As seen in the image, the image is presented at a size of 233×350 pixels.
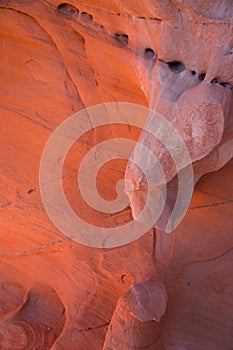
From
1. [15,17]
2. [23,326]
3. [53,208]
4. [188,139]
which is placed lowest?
[23,326]

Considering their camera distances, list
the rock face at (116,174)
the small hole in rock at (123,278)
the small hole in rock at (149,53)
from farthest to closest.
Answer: the small hole in rock at (123,278) → the small hole in rock at (149,53) → the rock face at (116,174)

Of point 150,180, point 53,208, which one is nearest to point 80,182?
point 53,208

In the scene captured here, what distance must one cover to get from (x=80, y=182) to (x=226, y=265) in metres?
0.70

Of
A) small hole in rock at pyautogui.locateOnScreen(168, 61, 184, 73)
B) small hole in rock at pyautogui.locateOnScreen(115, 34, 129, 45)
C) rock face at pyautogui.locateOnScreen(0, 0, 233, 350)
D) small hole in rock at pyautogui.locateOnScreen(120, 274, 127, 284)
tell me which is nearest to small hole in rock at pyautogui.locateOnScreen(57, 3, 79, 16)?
rock face at pyautogui.locateOnScreen(0, 0, 233, 350)

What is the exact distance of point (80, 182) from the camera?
2025 millimetres

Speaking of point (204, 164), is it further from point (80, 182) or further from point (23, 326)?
point (23, 326)

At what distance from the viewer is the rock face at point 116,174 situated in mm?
1386

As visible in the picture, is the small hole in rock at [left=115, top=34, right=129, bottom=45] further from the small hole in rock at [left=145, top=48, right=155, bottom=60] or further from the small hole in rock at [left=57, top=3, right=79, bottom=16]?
the small hole in rock at [left=57, top=3, right=79, bottom=16]

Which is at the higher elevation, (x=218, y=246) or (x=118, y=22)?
(x=118, y=22)

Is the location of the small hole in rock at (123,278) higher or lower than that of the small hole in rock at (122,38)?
lower

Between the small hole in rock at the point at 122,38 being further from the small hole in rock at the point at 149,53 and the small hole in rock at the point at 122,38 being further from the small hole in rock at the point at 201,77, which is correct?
the small hole in rock at the point at 201,77

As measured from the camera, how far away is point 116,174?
197cm

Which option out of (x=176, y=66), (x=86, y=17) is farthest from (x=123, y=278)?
(x=86, y=17)

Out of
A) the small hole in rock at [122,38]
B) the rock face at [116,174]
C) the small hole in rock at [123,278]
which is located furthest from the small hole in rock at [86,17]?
the small hole in rock at [123,278]
